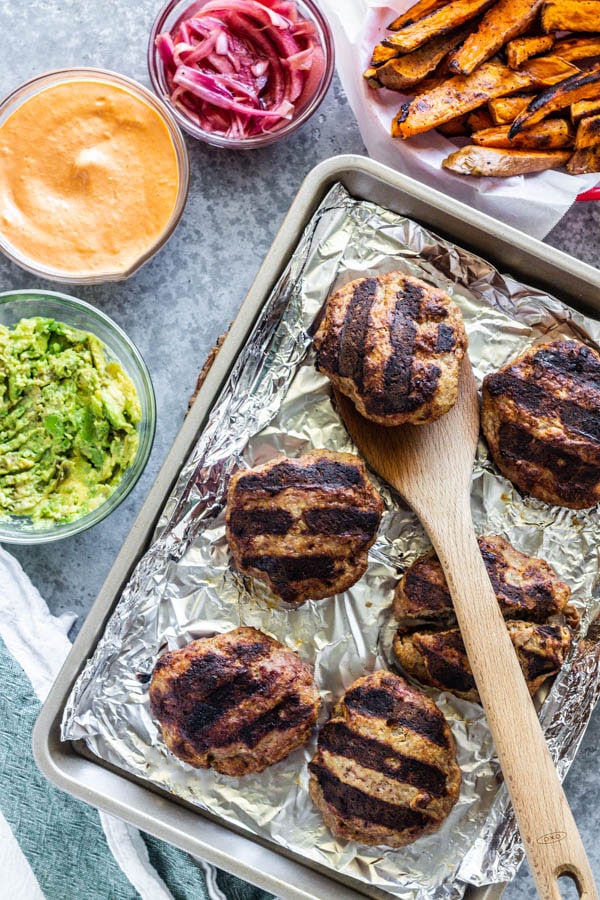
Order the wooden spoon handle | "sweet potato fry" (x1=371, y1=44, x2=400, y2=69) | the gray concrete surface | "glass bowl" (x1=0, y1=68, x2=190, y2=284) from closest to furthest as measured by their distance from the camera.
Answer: the wooden spoon handle
"sweet potato fry" (x1=371, y1=44, x2=400, y2=69)
"glass bowl" (x1=0, y1=68, x2=190, y2=284)
the gray concrete surface

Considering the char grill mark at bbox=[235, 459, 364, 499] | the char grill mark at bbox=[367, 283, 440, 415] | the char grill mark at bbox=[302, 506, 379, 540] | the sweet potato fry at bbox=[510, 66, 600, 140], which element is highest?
the sweet potato fry at bbox=[510, 66, 600, 140]

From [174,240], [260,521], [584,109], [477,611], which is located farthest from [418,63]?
[477,611]

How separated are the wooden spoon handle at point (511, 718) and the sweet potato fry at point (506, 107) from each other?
4.68 feet

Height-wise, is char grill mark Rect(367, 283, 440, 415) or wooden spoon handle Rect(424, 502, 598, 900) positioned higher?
char grill mark Rect(367, 283, 440, 415)

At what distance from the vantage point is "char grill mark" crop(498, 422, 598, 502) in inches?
126

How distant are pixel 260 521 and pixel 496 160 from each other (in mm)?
1575

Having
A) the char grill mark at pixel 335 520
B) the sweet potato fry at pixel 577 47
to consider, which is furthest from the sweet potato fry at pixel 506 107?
the char grill mark at pixel 335 520

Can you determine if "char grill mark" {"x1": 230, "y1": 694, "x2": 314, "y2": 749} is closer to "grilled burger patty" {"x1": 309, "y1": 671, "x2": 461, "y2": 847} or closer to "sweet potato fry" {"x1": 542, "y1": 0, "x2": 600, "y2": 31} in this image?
"grilled burger patty" {"x1": 309, "y1": 671, "x2": 461, "y2": 847}

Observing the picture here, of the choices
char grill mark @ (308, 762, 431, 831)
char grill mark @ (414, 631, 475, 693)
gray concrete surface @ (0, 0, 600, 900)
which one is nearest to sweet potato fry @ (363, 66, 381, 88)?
gray concrete surface @ (0, 0, 600, 900)

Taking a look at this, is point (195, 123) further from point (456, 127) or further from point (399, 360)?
point (399, 360)

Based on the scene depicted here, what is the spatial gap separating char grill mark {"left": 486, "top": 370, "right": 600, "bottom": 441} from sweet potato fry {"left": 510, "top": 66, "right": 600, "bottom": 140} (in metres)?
0.91

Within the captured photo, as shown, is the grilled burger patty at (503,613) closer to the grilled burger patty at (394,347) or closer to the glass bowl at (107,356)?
the grilled burger patty at (394,347)

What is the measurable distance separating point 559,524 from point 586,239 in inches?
47.4

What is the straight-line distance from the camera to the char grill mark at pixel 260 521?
10.4ft
